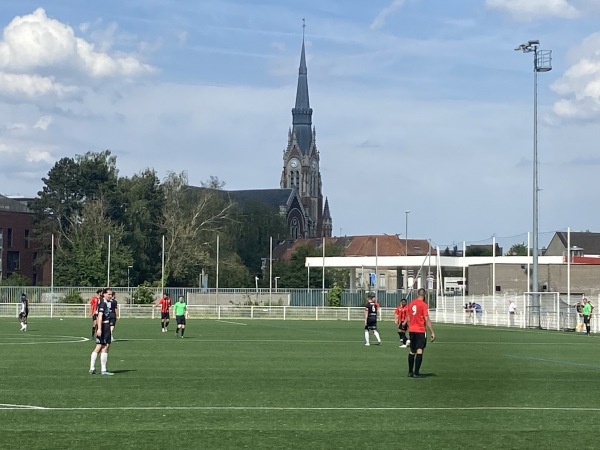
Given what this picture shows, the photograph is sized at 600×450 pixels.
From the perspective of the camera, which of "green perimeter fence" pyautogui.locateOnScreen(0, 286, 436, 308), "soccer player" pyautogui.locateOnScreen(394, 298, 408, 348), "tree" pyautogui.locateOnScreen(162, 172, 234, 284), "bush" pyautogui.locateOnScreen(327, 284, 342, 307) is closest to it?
"soccer player" pyautogui.locateOnScreen(394, 298, 408, 348)

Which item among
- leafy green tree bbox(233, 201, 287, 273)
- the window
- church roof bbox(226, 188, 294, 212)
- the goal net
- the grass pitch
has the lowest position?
the grass pitch

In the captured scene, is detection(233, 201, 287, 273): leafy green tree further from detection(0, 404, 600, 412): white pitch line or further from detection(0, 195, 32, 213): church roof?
detection(0, 404, 600, 412): white pitch line

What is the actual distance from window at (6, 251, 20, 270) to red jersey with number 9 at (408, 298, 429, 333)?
337ft

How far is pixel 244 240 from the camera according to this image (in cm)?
13662

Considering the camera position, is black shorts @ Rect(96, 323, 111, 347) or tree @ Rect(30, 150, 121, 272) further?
tree @ Rect(30, 150, 121, 272)

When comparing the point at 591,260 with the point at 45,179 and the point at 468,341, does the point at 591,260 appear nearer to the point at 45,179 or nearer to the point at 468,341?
the point at 468,341

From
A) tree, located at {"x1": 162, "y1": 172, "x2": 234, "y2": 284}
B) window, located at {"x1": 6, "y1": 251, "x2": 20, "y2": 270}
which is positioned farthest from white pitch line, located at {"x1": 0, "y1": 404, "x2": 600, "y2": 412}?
window, located at {"x1": 6, "y1": 251, "x2": 20, "y2": 270}

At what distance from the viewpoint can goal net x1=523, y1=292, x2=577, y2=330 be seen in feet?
180

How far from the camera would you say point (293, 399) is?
1827 centimetres

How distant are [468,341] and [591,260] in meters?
45.6

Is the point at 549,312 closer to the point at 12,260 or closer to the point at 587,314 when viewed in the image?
the point at 587,314

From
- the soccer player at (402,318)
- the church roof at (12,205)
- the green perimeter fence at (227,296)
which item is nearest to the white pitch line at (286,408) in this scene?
the soccer player at (402,318)

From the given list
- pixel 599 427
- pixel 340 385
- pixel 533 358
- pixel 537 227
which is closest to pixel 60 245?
pixel 537 227

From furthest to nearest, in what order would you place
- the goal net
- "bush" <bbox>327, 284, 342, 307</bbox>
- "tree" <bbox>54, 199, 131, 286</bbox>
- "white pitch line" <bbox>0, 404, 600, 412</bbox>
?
"tree" <bbox>54, 199, 131, 286</bbox> → "bush" <bbox>327, 284, 342, 307</bbox> → the goal net → "white pitch line" <bbox>0, 404, 600, 412</bbox>
